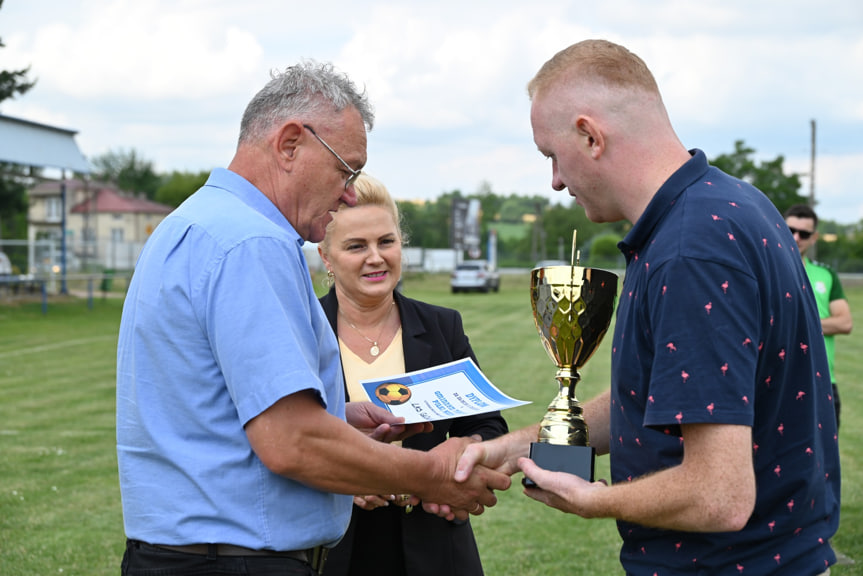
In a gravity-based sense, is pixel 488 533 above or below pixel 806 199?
below

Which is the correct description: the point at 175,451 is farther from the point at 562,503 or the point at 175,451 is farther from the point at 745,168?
the point at 745,168

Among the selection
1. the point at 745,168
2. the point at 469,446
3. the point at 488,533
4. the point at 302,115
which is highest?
the point at 745,168

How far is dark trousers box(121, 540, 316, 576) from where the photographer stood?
2463 mm

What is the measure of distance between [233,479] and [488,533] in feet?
17.5

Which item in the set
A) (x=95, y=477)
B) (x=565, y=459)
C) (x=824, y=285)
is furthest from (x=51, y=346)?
(x=565, y=459)

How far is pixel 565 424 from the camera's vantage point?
2914 mm

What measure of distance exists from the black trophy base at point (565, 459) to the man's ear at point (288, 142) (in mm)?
1149

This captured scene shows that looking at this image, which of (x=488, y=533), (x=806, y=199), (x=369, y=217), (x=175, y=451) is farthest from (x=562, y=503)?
(x=806, y=199)

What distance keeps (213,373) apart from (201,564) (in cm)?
52

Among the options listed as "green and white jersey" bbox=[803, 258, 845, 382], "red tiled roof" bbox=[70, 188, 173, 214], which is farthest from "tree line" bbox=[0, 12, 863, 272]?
"green and white jersey" bbox=[803, 258, 845, 382]

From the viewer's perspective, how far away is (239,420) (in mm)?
2436

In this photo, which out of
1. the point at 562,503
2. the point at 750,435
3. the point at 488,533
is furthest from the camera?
the point at 488,533

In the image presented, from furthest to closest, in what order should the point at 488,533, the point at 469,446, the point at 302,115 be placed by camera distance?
the point at 488,533, the point at 469,446, the point at 302,115

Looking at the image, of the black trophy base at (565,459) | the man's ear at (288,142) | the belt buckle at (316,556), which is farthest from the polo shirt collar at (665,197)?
the belt buckle at (316,556)
